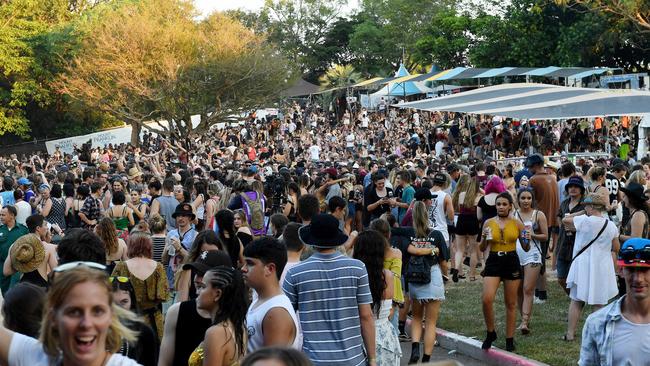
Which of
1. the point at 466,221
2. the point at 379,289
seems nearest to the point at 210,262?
the point at 379,289

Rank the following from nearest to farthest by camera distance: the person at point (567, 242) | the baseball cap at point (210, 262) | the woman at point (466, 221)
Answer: the baseball cap at point (210, 262), the person at point (567, 242), the woman at point (466, 221)

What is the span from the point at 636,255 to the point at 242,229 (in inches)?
238

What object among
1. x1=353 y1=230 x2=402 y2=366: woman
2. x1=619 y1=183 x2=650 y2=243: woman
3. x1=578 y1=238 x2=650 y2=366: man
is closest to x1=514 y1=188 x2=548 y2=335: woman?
x1=619 y1=183 x2=650 y2=243: woman

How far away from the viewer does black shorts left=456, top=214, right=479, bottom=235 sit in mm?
14430

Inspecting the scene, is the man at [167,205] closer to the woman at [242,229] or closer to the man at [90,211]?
the man at [90,211]

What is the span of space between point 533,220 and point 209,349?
251 inches

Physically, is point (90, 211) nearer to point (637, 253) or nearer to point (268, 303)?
point (268, 303)


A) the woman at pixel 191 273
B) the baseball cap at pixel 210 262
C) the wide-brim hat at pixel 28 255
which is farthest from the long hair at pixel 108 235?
the baseball cap at pixel 210 262

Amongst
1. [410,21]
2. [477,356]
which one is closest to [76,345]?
[477,356]

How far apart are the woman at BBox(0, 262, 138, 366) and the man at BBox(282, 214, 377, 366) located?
2.49 meters

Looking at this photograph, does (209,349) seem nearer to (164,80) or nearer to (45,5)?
(164,80)

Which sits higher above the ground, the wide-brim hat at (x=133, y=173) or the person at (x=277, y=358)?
the person at (x=277, y=358)

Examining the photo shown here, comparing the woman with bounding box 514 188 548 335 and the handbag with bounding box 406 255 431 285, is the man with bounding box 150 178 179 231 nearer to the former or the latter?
the handbag with bounding box 406 255 431 285

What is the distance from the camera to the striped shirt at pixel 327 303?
20.3 feet
